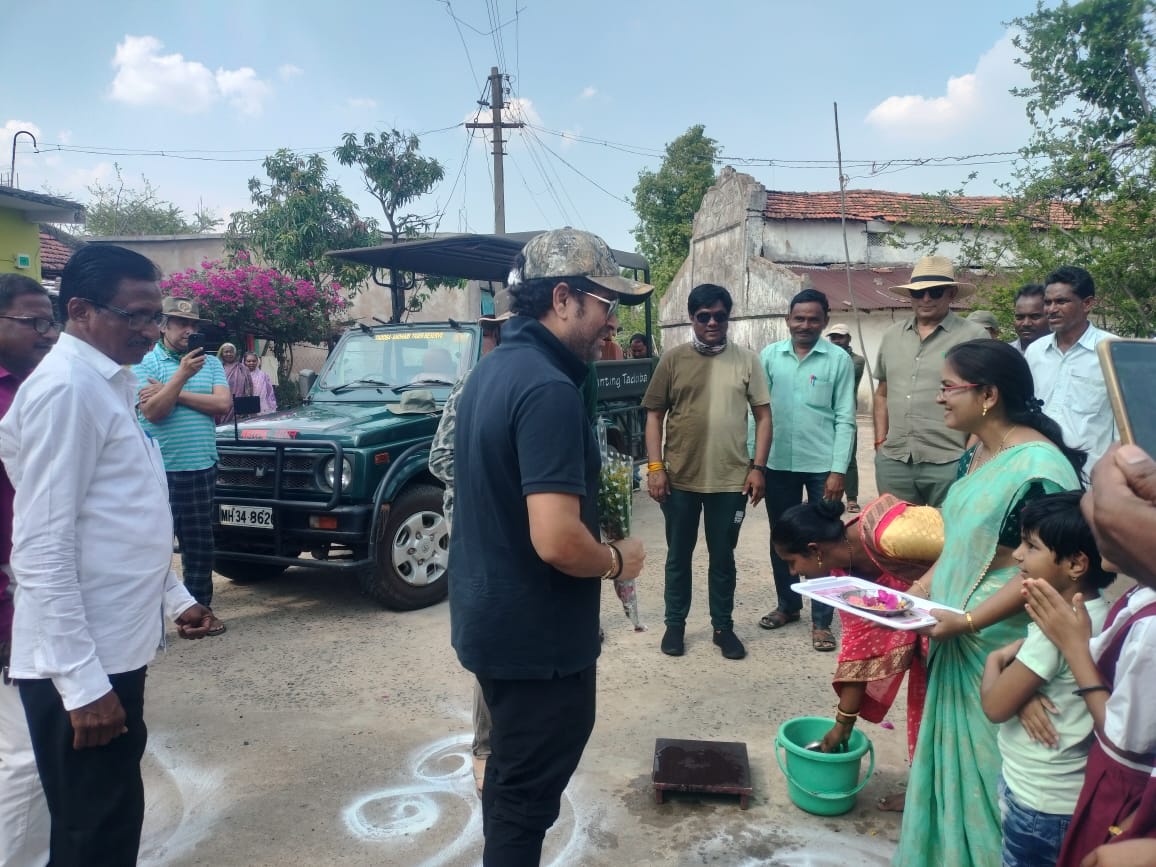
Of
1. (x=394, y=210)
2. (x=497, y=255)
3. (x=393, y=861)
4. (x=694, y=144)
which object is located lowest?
(x=393, y=861)

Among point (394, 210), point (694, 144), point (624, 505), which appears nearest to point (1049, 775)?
point (624, 505)

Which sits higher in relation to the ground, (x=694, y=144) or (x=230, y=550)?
(x=694, y=144)

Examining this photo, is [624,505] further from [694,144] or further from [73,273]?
[694,144]

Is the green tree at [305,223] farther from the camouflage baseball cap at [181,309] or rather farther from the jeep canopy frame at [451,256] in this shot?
the camouflage baseball cap at [181,309]

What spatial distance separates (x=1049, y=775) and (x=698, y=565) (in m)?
4.54

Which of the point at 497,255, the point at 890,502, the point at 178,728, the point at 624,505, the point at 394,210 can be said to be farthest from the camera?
the point at 394,210

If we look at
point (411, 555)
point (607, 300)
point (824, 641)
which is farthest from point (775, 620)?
point (607, 300)

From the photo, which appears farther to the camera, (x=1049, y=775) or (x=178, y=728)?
(x=178, y=728)

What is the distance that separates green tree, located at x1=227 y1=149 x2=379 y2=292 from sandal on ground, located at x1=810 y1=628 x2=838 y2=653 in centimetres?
1210

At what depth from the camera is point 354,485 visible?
499 cm

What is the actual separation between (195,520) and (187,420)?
2.00 feet

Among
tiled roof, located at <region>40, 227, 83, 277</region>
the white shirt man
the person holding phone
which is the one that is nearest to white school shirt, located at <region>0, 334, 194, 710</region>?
the white shirt man

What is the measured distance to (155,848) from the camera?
2.80 m

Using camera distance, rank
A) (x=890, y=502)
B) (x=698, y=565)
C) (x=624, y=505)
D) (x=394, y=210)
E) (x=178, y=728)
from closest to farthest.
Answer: (x=624, y=505)
(x=890, y=502)
(x=178, y=728)
(x=698, y=565)
(x=394, y=210)
